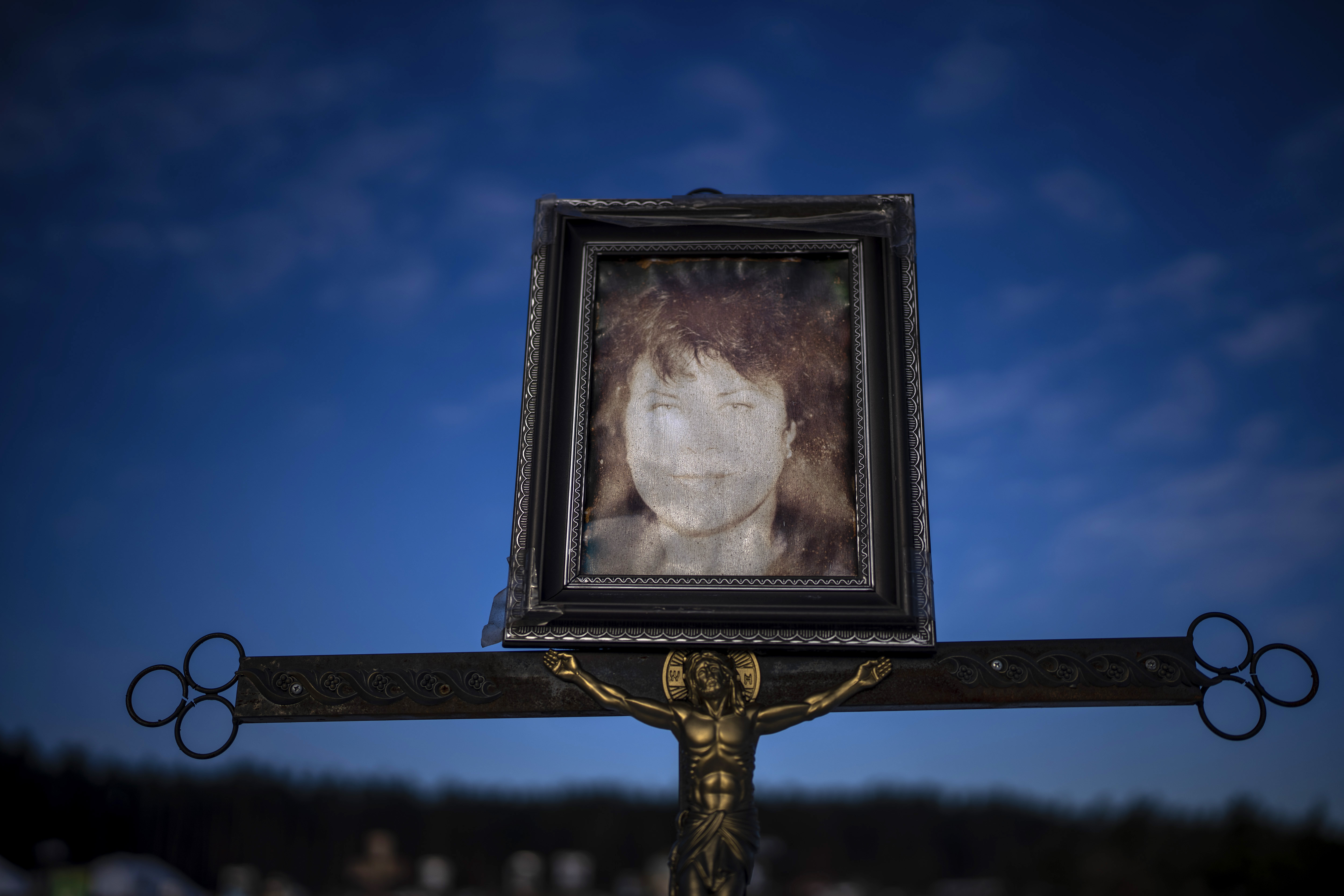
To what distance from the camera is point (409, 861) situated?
102 inches

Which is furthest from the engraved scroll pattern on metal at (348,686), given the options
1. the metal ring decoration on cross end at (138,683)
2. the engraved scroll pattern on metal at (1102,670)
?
the engraved scroll pattern on metal at (1102,670)

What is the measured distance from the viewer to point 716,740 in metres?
2.19

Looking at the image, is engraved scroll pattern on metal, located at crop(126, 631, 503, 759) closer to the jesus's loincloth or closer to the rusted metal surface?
the rusted metal surface

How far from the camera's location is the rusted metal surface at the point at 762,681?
227 cm

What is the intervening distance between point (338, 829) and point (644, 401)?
1.73m

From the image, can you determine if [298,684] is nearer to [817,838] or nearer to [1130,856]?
[817,838]

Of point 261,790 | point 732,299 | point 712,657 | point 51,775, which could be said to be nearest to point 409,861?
point 261,790

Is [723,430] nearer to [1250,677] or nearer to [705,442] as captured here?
[705,442]

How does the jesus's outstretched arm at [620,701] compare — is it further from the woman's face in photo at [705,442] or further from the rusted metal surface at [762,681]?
the woman's face in photo at [705,442]

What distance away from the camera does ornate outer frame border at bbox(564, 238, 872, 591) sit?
7.71ft

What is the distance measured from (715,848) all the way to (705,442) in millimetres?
1123

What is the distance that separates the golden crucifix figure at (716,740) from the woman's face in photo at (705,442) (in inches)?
17.6

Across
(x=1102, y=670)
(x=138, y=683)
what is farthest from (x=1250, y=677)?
(x=138, y=683)

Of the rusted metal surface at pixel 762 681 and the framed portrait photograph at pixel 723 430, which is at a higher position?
the framed portrait photograph at pixel 723 430
